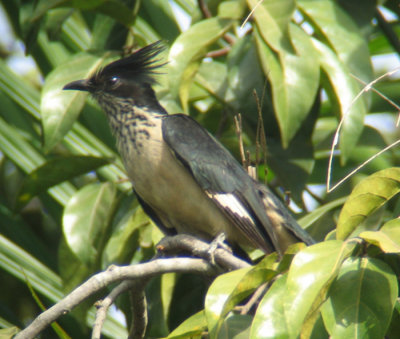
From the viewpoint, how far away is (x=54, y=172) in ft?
11.4

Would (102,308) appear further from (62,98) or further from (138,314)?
(62,98)

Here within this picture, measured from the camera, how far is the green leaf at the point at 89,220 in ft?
10.5

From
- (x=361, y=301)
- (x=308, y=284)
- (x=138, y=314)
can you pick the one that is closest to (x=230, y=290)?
(x=308, y=284)

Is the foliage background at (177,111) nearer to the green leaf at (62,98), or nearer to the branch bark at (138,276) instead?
the green leaf at (62,98)

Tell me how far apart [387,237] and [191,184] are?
5.77 feet

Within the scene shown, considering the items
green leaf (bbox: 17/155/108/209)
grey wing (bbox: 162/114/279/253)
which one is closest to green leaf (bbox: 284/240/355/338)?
grey wing (bbox: 162/114/279/253)

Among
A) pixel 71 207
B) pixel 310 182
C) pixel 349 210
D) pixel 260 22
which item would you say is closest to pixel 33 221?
pixel 71 207

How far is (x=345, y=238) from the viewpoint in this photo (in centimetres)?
198

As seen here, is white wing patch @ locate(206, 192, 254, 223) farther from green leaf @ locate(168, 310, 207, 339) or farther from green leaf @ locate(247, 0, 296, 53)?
green leaf @ locate(168, 310, 207, 339)

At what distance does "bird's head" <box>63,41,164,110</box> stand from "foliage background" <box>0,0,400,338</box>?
87 mm

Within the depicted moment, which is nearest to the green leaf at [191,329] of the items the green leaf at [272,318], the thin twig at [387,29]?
the green leaf at [272,318]

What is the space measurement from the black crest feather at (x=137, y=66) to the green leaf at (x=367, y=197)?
6.78ft

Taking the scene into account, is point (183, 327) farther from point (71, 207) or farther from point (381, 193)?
point (71, 207)

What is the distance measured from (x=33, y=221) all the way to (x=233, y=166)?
182 centimetres
